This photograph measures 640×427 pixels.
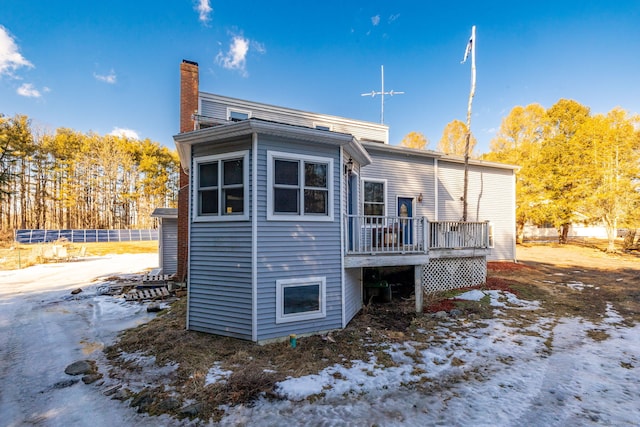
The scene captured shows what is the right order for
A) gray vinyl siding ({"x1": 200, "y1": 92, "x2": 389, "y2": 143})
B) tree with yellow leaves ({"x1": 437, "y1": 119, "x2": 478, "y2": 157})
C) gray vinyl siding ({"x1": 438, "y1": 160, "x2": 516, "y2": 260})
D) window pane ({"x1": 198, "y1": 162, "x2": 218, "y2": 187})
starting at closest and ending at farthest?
window pane ({"x1": 198, "y1": 162, "x2": 218, "y2": 187}) → gray vinyl siding ({"x1": 200, "y1": 92, "x2": 389, "y2": 143}) → gray vinyl siding ({"x1": 438, "y1": 160, "x2": 516, "y2": 260}) → tree with yellow leaves ({"x1": 437, "y1": 119, "x2": 478, "y2": 157})

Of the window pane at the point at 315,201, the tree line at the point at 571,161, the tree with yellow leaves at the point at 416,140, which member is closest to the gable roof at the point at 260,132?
the window pane at the point at 315,201

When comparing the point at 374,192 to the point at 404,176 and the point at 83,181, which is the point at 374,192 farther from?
the point at 83,181

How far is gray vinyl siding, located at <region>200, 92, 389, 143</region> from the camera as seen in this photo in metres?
11.9

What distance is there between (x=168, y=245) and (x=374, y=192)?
34.0 feet

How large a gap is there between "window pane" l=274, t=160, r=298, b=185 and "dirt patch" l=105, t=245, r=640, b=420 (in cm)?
345

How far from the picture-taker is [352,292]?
729 centimetres

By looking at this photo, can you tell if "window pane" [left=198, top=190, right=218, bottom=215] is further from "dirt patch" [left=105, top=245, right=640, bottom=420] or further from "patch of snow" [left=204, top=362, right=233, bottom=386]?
"patch of snow" [left=204, top=362, right=233, bottom=386]

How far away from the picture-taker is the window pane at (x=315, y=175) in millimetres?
6270

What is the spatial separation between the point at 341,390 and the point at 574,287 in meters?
11.6

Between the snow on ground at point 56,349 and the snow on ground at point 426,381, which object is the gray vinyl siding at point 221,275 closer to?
the snow on ground at point 426,381

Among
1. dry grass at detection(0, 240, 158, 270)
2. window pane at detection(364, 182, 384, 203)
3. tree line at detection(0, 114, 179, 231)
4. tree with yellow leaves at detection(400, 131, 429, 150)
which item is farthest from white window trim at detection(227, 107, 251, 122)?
tree line at detection(0, 114, 179, 231)

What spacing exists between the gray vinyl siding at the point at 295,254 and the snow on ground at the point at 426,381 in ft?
4.47

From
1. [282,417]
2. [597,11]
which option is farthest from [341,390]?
[597,11]

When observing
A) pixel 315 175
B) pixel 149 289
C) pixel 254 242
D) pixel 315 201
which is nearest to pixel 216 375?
pixel 254 242
